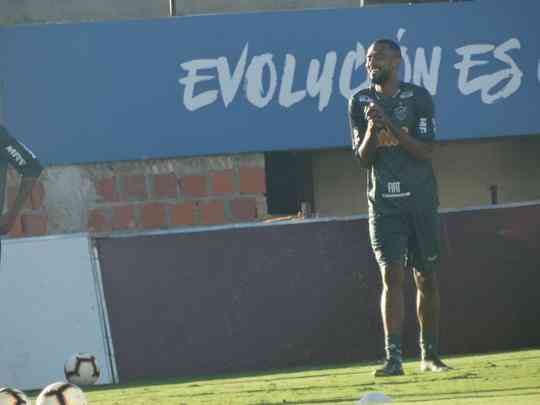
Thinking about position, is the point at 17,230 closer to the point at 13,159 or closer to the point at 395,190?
the point at 13,159

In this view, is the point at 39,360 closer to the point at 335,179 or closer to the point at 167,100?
the point at 167,100

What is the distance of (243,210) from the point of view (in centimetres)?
1313

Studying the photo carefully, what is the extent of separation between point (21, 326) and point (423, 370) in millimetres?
3581

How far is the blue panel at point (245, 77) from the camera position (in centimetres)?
1270

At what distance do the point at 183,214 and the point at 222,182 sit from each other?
0.44m

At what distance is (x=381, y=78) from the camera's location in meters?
9.13

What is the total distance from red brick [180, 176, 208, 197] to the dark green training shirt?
155 inches

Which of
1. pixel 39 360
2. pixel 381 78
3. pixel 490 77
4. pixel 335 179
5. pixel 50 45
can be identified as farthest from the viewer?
pixel 335 179

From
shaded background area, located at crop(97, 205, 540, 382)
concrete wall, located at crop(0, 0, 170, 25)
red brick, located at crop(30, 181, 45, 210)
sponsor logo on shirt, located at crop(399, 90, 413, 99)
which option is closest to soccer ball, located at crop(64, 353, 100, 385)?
shaded background area, located at crop(97, 205, 540, 382)

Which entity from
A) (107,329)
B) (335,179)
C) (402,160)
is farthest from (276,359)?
(335,179)

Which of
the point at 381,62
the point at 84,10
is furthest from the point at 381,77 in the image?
the point at 84,10

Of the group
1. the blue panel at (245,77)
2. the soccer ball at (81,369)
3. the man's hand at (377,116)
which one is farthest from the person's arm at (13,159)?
the blue panel at (245,77)

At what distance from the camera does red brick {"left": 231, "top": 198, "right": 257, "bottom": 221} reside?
1312 centimetres

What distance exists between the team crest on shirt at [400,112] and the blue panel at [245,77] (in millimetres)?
3882
